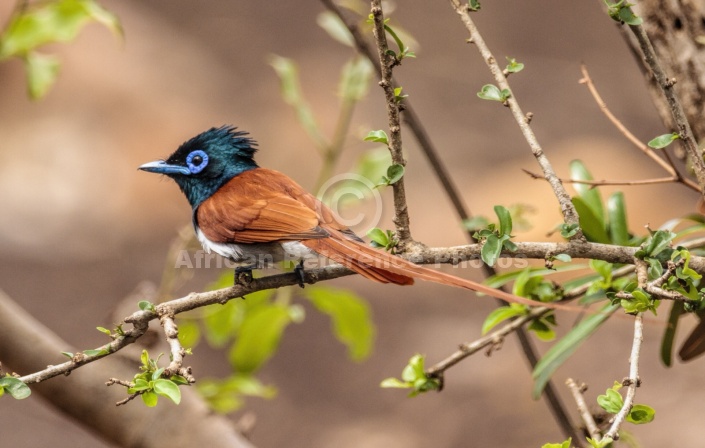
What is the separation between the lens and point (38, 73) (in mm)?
2246

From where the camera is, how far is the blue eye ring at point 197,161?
2.24 metres

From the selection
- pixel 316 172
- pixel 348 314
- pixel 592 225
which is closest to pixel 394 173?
pixel 592 225

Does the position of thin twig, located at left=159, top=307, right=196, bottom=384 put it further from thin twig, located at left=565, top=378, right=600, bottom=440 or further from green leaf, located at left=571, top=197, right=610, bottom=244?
green leaf, located at left=571, top=197, right=610, bottom=244

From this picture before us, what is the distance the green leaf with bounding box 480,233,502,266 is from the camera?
141cm

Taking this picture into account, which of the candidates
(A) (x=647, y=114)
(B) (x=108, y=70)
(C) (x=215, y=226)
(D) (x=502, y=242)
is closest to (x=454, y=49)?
(A) (x=647, y=114)

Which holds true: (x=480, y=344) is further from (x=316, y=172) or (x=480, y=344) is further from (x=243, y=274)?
(x=316, y=172)

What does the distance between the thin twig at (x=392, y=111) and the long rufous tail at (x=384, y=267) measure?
0.17 ft

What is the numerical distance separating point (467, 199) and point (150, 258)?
2.13 meters

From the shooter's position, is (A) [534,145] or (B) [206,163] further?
(B) [206,163]

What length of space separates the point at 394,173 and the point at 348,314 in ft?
3.76

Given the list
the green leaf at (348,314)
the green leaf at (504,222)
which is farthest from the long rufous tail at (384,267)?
the green leaf at (348,314)

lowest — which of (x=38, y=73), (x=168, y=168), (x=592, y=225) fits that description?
(x=592, y=225)

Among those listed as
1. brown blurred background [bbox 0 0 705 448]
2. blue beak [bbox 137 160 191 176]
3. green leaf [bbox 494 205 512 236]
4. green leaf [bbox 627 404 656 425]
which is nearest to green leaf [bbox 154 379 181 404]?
green leaf [bbox 494 205 512 236]

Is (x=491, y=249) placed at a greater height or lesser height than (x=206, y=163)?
lesser
